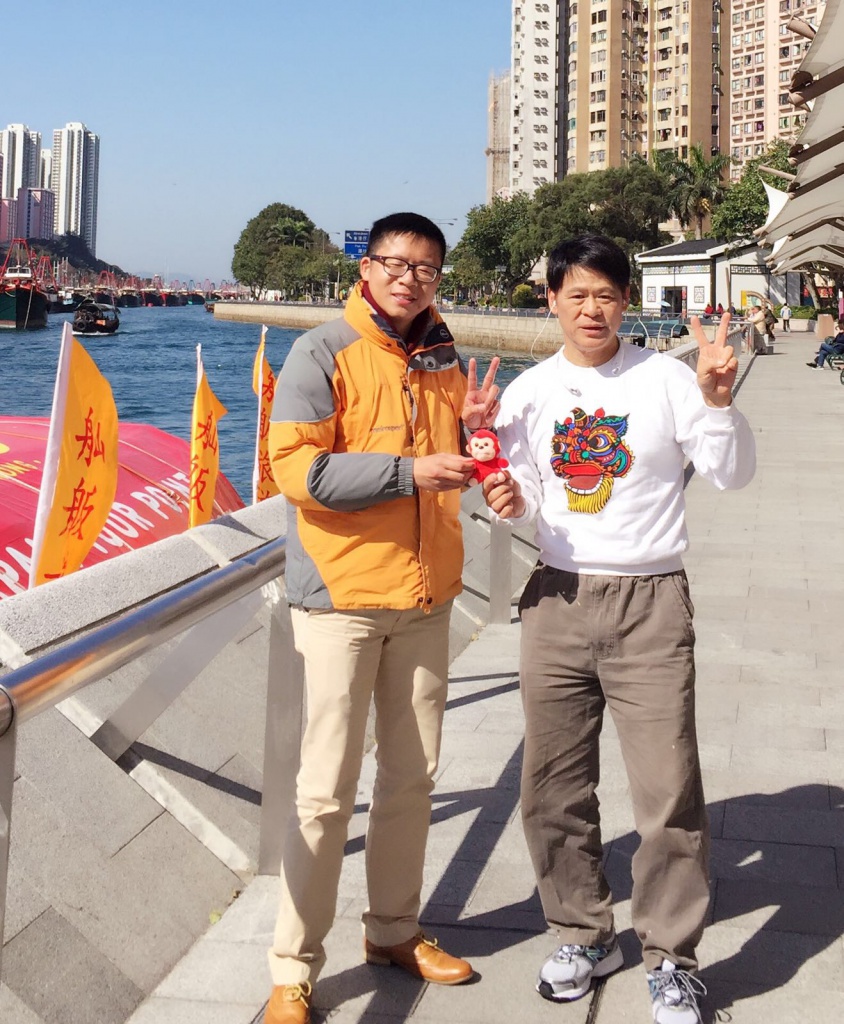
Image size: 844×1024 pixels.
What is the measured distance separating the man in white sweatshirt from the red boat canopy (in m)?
5.46

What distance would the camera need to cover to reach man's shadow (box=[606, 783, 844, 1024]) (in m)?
2.84

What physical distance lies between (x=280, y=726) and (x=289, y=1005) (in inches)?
32.2

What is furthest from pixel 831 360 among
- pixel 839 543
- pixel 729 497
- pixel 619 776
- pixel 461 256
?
pixel 461 256

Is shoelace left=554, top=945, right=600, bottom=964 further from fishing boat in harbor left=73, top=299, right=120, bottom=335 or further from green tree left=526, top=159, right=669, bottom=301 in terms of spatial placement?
fishing boat in harbor left=73, top=299, right=120, bottom=335

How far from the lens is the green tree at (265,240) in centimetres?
14575

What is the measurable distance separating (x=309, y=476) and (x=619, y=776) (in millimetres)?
2042

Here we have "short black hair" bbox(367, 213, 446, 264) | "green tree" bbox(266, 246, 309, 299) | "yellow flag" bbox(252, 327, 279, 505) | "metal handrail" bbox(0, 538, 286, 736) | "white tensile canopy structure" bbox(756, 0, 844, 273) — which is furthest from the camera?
"green tree" bbox(266, 246, 309, 299)

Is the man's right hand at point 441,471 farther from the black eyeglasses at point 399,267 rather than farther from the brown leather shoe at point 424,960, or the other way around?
the brown leather shoe at point 424,960

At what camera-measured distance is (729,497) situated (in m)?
10.2

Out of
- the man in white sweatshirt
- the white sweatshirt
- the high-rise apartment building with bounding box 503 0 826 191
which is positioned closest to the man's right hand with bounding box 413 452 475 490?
the man in white sweatshirt

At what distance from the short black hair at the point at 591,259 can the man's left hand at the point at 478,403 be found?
273 mm

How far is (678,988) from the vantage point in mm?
2590

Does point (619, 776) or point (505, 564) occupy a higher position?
point (505, 564)

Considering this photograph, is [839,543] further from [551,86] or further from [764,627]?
[551,86]
